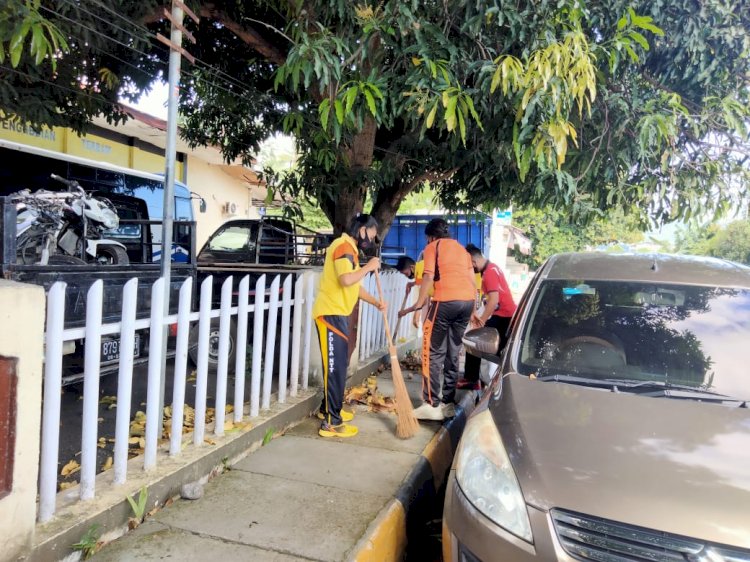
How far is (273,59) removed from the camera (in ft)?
20.1

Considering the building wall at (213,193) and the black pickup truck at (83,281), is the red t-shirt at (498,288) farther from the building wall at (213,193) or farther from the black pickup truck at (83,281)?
the building wall at (213,193)

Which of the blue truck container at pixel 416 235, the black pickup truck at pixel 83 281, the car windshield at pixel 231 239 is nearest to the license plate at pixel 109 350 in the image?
the black pickup truck at pixel 83 281

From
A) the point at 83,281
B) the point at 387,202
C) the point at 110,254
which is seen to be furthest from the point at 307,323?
the point at 387,202

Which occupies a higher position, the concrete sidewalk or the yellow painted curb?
the concrete sidewalk

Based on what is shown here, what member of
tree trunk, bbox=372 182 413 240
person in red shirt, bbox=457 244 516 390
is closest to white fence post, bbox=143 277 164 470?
person in red shirt, bbox=457 244 516 390

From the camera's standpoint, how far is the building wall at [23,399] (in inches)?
76.9

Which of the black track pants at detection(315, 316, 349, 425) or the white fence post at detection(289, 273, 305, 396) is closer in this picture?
the black track pants at detection(315, 316, 349, 425)

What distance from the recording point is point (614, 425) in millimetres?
2068

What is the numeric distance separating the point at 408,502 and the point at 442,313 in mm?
Result: 1875

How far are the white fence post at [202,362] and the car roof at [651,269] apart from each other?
2.08 metres

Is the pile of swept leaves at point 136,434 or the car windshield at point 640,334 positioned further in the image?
the pile of swept leaves at point 136,434

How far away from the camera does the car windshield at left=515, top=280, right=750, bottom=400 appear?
8.36ft

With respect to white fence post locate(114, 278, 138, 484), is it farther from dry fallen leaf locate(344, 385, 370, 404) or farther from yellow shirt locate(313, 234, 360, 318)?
dry fallen leaf locate(344, 385, 370, 404)

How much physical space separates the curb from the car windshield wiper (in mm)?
1137
